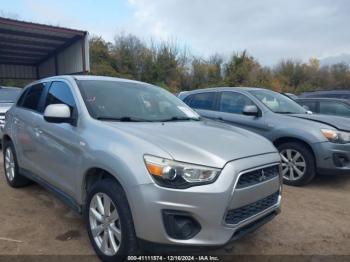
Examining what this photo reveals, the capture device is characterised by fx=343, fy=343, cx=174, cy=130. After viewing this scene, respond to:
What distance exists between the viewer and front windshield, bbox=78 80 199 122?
11.3ft

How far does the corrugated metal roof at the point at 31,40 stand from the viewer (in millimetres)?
10995

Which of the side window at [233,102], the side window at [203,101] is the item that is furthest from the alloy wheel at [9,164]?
the side window at [233,102]

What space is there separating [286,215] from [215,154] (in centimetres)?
200

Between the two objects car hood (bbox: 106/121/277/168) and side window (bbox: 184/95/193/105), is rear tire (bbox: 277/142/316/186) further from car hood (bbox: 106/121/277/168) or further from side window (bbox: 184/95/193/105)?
side window (bbox: 184/95/193/105)

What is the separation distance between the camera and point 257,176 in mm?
2852

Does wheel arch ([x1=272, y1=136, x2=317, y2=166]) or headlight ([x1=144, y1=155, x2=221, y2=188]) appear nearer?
headlight ([x1=144, y1=155, x2=221, y2=188])

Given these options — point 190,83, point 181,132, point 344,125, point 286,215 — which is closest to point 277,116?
point 344,125

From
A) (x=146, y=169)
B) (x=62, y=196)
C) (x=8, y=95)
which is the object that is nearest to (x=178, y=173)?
(x=146, y=169)

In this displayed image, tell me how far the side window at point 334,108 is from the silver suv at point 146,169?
5.90 meters

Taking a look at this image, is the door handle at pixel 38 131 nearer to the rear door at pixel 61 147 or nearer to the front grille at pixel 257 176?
the rear door at pixel 61 147

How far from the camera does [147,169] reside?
8.34 ft

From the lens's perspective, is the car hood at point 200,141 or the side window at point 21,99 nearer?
Result: the car hood at point 200,141

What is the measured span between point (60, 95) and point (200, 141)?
1919 millimetres

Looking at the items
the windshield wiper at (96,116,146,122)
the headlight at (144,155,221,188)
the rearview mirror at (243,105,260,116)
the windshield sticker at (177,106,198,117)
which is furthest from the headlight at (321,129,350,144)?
the headlight at (144,155,221,188)
